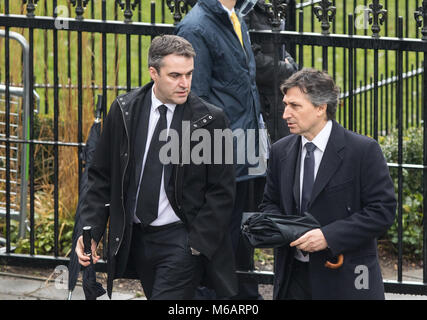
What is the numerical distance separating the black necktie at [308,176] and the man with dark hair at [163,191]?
452 millimetres

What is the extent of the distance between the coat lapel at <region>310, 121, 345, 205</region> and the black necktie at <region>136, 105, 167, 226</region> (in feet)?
2.67

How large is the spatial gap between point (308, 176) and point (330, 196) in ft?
0.48

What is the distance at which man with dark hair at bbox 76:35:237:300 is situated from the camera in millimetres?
5438

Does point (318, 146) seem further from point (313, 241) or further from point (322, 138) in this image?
point (313, 241)

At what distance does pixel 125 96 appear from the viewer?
5.62m

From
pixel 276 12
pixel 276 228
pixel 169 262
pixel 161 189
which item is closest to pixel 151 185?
pixel 161 189

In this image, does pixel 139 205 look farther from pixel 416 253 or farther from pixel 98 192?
pixel 416 253

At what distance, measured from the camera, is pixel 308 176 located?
520 centimetres

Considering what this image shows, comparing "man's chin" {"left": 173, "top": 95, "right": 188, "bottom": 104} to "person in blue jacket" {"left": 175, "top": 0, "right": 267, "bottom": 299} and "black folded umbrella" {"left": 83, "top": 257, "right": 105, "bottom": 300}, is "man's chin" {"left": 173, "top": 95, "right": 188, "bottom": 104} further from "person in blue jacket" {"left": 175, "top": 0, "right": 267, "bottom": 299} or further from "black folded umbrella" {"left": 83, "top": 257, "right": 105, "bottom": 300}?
"black folded umbrella" {"left": 83, "top": 257, "right": 105, "bottom": 300}

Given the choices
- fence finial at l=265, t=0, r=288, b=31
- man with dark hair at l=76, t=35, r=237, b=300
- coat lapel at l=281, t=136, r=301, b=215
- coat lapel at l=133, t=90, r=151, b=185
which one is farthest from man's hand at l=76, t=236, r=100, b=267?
fence finial at l=265, t=0, r=288, b=31

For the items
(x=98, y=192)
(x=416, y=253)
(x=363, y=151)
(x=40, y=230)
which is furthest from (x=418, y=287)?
(x=40, y=230)

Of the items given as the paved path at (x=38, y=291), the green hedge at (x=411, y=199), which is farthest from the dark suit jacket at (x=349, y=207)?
the green hedge at (x=411, y=199)
